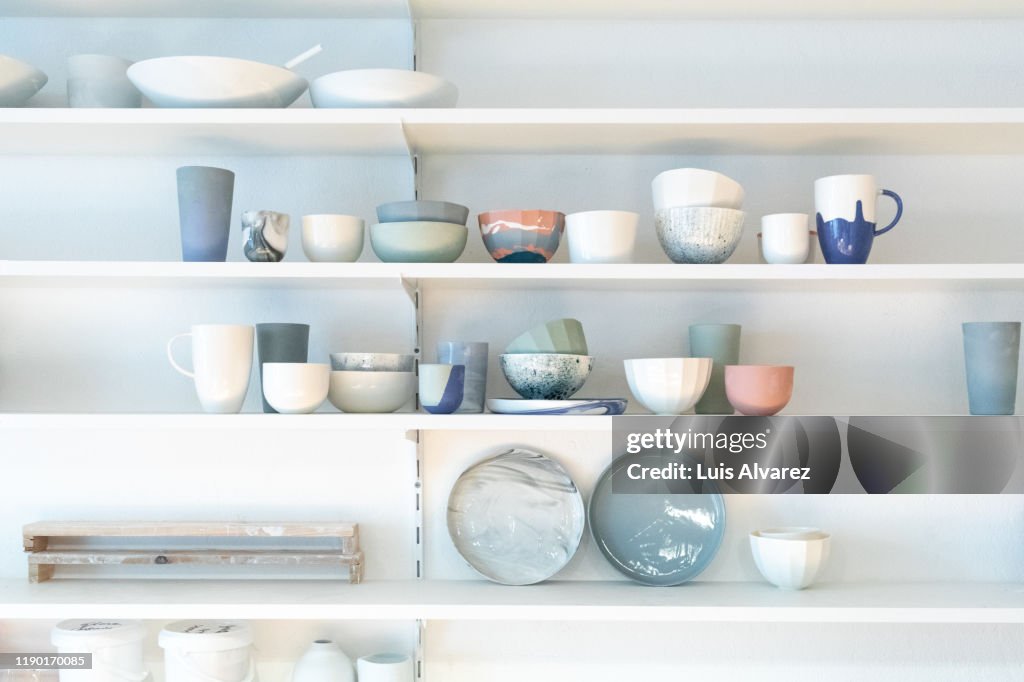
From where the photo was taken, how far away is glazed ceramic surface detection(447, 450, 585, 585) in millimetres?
1485

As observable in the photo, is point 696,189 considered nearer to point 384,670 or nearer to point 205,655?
point 384,670

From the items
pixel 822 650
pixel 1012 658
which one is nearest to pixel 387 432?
pixel 822 650

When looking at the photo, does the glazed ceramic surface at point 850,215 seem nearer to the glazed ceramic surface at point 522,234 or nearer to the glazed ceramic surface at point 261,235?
the glazed ceramic surface at point 522,234

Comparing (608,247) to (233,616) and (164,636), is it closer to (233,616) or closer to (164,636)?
(233,616)

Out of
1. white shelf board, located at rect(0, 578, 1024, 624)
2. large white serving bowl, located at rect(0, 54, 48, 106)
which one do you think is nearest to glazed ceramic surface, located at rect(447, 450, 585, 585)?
white shelf board, located at rect(0, 578, 1024, 624)

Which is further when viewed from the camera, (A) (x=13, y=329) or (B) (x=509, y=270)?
(A) (x=13, y=329)

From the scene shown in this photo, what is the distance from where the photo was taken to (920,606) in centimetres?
133

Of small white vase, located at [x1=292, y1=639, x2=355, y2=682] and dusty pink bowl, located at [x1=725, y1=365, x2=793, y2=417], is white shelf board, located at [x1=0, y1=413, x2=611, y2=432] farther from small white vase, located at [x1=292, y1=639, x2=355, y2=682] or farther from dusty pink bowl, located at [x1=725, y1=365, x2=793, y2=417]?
small white vase, located at [x1=292, y1=639, x2=355, y2=682]

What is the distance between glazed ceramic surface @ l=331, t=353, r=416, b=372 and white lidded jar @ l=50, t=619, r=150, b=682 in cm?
52

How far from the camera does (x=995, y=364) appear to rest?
1.36 metres

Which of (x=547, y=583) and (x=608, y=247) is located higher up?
(x=608, y=247)

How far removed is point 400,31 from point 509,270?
0.52 m

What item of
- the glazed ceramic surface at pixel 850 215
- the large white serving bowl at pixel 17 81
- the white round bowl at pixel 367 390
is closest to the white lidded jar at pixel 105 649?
the white round bowl at pixel 367 390

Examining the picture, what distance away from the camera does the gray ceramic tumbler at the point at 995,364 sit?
136 centimetres
